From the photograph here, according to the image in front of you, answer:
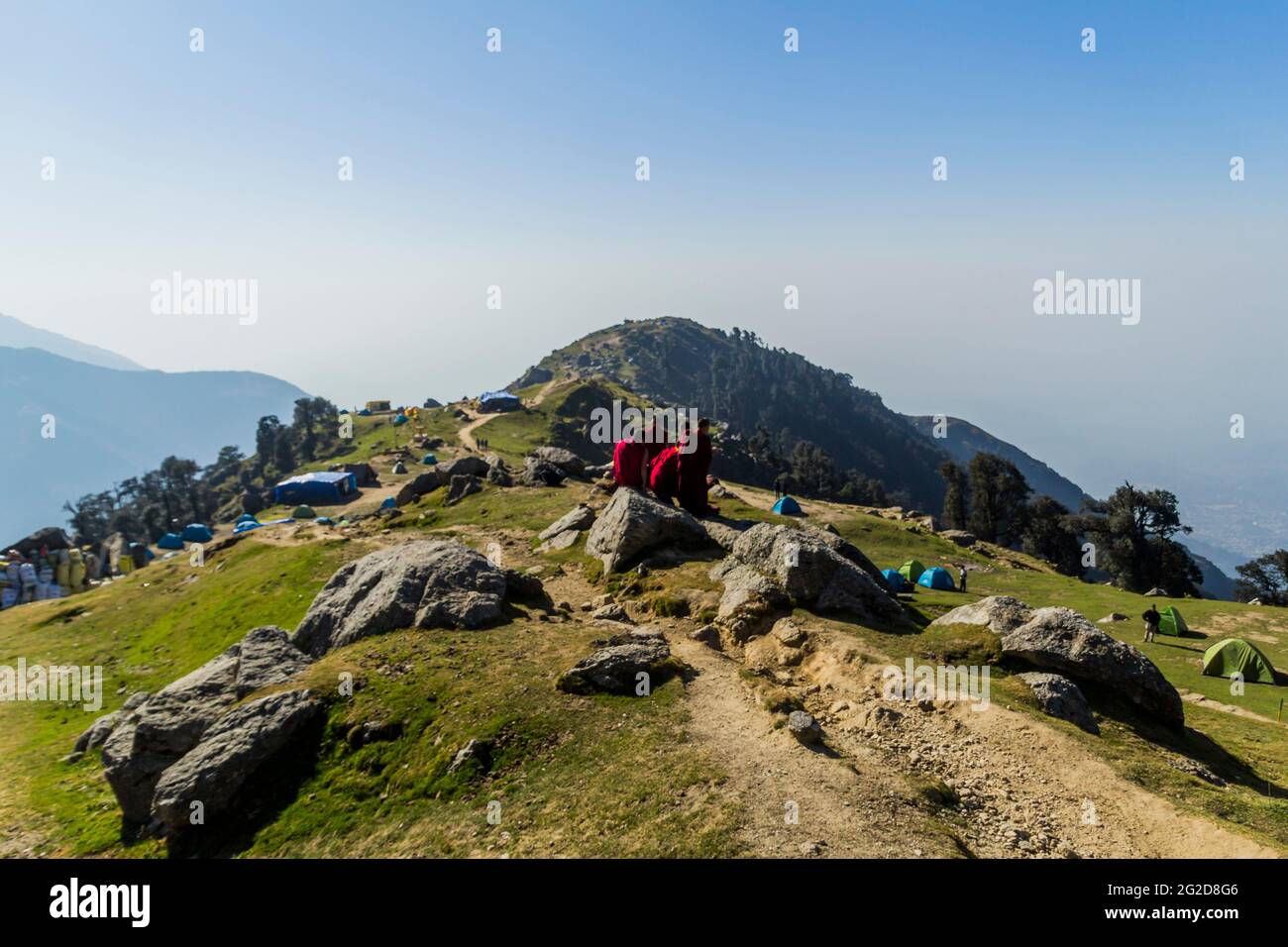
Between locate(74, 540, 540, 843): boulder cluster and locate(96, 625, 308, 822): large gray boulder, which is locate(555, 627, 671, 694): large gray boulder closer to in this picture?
locate(74, 540, 540, 843): boulder cluster

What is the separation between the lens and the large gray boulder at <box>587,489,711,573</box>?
97.7 feet

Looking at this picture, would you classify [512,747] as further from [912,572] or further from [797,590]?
[912,572]

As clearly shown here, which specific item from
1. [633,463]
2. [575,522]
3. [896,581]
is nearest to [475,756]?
[633,463]

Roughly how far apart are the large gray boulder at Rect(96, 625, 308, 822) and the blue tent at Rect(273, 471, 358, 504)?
70940 mm

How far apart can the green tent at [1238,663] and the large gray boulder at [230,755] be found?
4092 centimetres

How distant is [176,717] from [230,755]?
13.6 feet

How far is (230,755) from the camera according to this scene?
54.1ft

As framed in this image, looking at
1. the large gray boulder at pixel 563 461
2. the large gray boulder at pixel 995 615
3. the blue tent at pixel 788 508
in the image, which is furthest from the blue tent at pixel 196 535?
the large gray boulder at pixel 995 615

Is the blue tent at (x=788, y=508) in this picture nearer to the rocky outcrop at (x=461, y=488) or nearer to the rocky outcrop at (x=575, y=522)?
the rocky outcrop at (x=461, y=488)

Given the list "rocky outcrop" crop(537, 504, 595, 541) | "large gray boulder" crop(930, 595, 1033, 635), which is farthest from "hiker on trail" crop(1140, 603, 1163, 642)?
"rocky outcrop" crop(537, 504, 595, 541)
